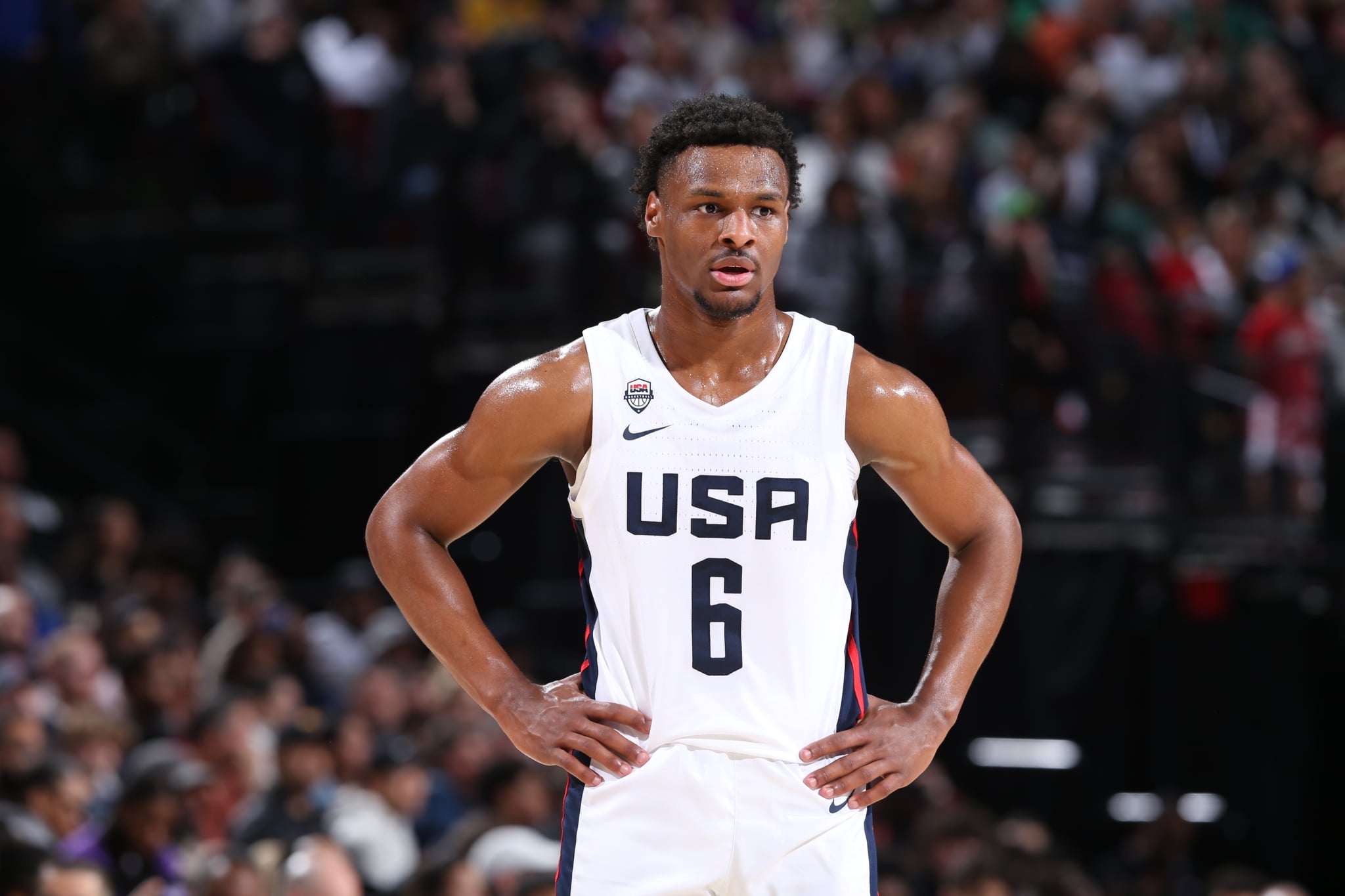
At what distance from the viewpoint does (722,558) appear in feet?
12.1

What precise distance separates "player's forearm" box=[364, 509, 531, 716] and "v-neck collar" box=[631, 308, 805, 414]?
1.95 feet

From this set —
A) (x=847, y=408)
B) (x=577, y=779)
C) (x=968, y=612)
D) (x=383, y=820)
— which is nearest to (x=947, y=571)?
(x=968, y=612)

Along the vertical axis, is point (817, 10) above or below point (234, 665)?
above

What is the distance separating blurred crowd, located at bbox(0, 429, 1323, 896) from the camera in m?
6.80

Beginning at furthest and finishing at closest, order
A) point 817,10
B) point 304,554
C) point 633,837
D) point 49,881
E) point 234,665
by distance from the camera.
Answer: point 817,10 < point 304,554 < point 234,665 < point 49,881 < point 633,837

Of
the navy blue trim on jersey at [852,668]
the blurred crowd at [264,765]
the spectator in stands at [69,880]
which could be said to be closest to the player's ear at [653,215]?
the navy blue trim on jersey at [852,668]

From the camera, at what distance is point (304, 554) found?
11.9m

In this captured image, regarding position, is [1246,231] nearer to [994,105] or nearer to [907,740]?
[994,105]

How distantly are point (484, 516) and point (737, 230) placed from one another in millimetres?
812

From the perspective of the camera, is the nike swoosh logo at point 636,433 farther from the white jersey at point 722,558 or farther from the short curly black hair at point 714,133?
the short curly black hair at point 714,133

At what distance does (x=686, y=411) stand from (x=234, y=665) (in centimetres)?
615

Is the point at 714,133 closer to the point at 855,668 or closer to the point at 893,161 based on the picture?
the point at 855,668

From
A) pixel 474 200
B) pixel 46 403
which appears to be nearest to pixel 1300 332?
pixel 474 200

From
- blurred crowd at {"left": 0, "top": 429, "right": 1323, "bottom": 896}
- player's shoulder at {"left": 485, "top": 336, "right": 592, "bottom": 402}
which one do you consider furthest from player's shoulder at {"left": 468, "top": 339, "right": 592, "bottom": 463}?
blurred crowd at {"left": 0, "top": 429, "right": 1323, "bottom": 896}
